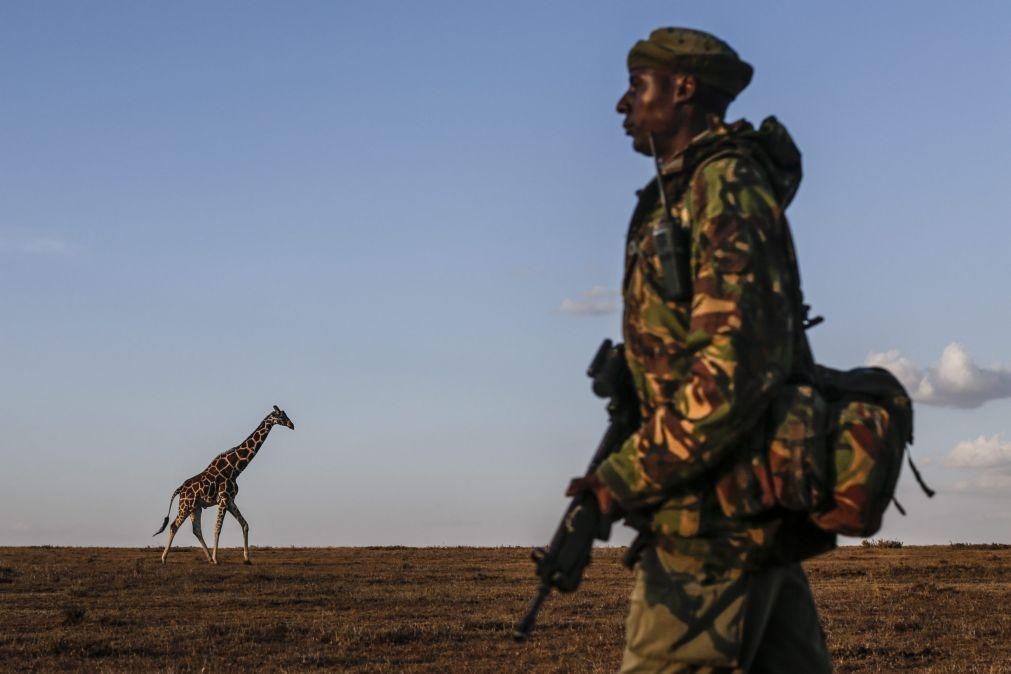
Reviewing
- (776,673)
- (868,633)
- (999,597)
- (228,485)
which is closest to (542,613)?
(868,633)

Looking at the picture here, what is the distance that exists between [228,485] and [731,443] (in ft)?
79.6

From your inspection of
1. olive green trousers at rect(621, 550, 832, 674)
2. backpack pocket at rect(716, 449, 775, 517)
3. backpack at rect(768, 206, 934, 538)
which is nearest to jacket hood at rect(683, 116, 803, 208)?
backpack at rect(768, 206, 934, 538)

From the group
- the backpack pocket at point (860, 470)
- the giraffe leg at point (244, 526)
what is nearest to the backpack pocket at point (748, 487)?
the backpack pocket at point (860, 470)

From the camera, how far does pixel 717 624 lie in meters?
3.21

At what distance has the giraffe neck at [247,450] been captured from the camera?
88.2 feet

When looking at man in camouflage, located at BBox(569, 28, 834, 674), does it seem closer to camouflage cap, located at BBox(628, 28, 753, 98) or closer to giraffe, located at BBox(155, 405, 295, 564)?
camouflage cap, located at BBox(628, 28, 753, 98)

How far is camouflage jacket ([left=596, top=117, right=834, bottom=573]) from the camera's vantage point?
9.99ft

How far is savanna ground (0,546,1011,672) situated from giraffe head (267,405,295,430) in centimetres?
591

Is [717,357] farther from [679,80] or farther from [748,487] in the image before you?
[679,80]

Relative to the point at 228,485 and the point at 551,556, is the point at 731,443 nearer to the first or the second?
the point at 551,556

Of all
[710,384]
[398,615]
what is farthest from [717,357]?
[398,615]

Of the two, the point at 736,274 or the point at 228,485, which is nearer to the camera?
the point at 736,274

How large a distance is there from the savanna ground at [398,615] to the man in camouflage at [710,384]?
6877 mm

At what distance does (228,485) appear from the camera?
26.5 metres
